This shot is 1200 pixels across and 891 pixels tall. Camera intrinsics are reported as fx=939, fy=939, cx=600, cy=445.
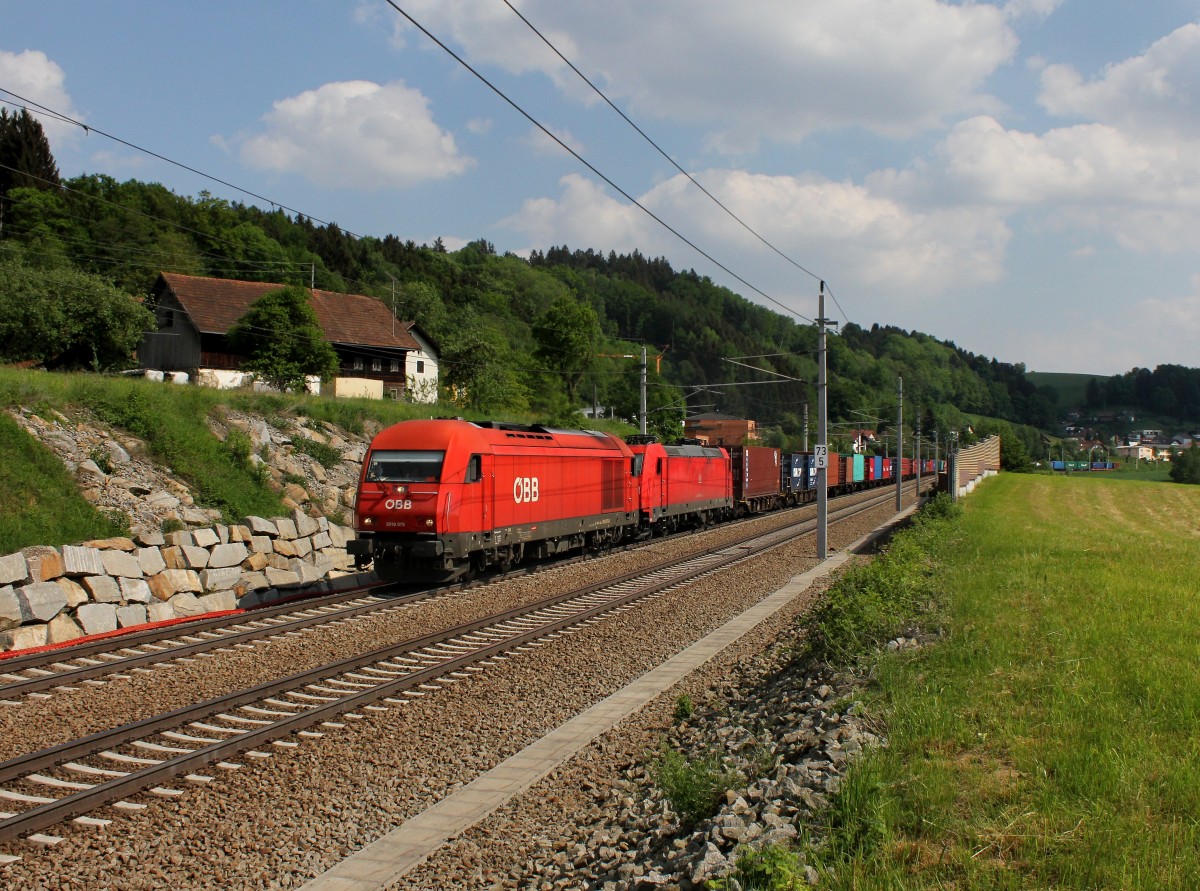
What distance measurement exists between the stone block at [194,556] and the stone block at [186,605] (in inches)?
22.0

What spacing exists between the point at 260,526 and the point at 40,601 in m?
5.33

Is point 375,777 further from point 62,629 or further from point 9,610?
point 62,629

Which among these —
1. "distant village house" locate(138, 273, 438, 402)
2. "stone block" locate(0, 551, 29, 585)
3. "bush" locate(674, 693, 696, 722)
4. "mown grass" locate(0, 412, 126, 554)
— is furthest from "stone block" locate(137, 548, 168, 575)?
"distant village house" locate(138, 273, 438, 402)

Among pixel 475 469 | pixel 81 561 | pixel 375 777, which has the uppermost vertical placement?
pixel 475 469

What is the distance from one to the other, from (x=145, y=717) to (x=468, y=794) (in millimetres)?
3960

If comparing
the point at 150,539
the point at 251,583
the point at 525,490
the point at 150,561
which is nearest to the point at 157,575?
the point at 150,561

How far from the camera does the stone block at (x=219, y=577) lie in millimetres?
16953

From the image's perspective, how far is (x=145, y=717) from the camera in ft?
31.1

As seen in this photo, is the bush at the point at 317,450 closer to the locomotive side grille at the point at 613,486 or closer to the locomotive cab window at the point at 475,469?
the locomotive side grille at the point at 613,486

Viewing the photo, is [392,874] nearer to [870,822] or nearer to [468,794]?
[468,794]

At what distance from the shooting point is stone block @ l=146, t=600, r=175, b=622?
15.4 meters

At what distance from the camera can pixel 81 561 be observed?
1454 centimetres

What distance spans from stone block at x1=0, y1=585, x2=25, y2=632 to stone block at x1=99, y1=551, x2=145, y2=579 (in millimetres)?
1768

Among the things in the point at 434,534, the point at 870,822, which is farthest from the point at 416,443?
the point at 870,822
